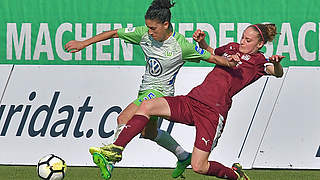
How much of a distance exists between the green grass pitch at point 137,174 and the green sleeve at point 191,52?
171 centimetres

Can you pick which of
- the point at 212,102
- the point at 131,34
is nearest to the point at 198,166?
the point at 212,102

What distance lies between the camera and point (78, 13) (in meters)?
10.3

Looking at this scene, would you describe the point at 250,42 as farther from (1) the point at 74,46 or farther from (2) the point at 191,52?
(1) the point at 74,46

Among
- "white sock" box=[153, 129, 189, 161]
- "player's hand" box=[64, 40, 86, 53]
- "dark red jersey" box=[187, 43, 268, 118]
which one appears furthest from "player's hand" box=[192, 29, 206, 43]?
"white sock" box=[153, 129, 189, 161]

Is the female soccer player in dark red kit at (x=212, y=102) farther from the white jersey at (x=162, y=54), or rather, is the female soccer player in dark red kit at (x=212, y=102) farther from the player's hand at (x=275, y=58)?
the white jersey at (x=162, y=54)

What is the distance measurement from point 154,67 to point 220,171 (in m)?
1.21

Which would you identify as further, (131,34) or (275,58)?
(131,34)

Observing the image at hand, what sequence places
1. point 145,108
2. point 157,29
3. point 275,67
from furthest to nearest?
point 157,29
point 275,67
point 145,108

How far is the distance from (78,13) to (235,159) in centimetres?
271

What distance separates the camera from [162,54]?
7879 millimetres

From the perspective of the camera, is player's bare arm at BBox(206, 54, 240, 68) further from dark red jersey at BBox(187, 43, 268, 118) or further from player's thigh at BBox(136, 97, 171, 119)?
player's thigh at BBox(136, 97, 171, 119)

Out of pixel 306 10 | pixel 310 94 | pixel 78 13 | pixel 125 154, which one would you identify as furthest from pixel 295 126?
pixel 78 13

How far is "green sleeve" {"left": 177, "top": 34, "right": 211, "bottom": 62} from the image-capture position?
25.1ft

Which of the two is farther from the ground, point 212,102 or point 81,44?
point 81,44
